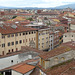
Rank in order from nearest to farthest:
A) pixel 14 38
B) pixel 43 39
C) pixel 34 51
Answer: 1. pixel 34 51
2. pixel 14 38
3. pixel 43 39

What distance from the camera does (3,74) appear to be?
28156 mm

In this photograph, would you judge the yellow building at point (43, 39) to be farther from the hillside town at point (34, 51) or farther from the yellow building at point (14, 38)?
the yellow building at point (14, 38)

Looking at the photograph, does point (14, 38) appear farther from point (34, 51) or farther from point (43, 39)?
point (43, 39)

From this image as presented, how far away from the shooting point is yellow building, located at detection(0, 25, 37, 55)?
45.6 meters

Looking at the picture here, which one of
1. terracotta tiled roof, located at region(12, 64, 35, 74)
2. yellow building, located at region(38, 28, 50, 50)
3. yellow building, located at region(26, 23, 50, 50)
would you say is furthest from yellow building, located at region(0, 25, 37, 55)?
terracotta tiled roof, located at region(12, 64, 35, 74)

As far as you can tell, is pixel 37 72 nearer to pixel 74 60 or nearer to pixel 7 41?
pixel 74 60

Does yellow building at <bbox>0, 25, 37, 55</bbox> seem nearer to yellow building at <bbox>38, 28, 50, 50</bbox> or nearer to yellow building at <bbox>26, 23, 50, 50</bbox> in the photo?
yellow building at <bbox>26, 23, 50, 50</bbox>

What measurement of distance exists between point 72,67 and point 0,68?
16.9 m

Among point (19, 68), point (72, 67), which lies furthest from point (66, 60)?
point (19, 68)

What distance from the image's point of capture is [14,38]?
159 ft

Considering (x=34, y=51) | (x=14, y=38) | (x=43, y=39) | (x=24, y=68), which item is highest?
(x=24, y=68)

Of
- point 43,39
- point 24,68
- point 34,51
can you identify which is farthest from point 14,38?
point 24,68

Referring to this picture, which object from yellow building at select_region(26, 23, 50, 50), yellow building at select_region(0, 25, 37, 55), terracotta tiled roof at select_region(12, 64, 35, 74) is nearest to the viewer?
terracotta tiled roof at select_region(12, 64, 35, 74)

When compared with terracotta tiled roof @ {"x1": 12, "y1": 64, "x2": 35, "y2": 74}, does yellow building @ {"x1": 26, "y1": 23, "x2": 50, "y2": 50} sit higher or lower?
lower
